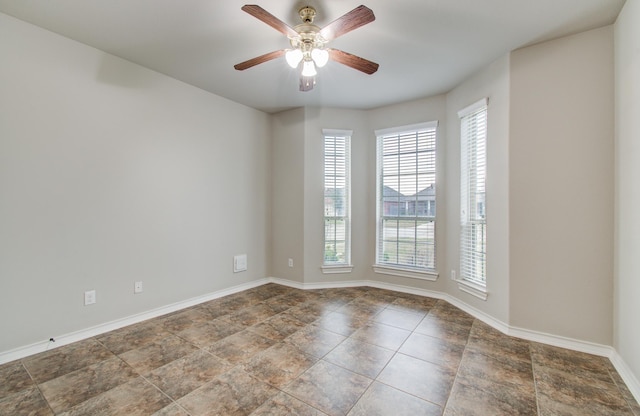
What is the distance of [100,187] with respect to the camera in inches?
109

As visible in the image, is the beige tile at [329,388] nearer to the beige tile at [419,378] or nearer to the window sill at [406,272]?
the beige tile at [419,378]

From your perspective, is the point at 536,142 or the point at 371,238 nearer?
the point at 536,142

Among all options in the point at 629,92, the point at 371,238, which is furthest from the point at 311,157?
the point at 629,92

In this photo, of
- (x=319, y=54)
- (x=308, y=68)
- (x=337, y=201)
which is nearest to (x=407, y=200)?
(x=337, y=201)

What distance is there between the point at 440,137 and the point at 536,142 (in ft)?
4.34

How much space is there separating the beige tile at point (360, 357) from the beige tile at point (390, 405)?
0.66ft

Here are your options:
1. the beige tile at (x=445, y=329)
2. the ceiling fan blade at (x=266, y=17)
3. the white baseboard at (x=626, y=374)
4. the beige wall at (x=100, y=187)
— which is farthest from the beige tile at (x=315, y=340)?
the ceiling fan blade at (x=266, y=17)

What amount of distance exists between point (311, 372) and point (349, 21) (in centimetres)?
247

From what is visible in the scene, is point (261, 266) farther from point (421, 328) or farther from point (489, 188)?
point (489, 188)

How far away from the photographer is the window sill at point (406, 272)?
3.91 metres

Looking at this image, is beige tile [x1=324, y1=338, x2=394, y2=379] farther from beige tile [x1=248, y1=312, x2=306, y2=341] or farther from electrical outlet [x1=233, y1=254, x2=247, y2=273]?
electrical outlet [x1=233, y1=254, x2=247, y2=273]

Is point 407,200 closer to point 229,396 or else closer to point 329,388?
point 329,388

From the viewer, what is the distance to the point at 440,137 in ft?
12.6

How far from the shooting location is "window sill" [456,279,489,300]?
3.09 meters
